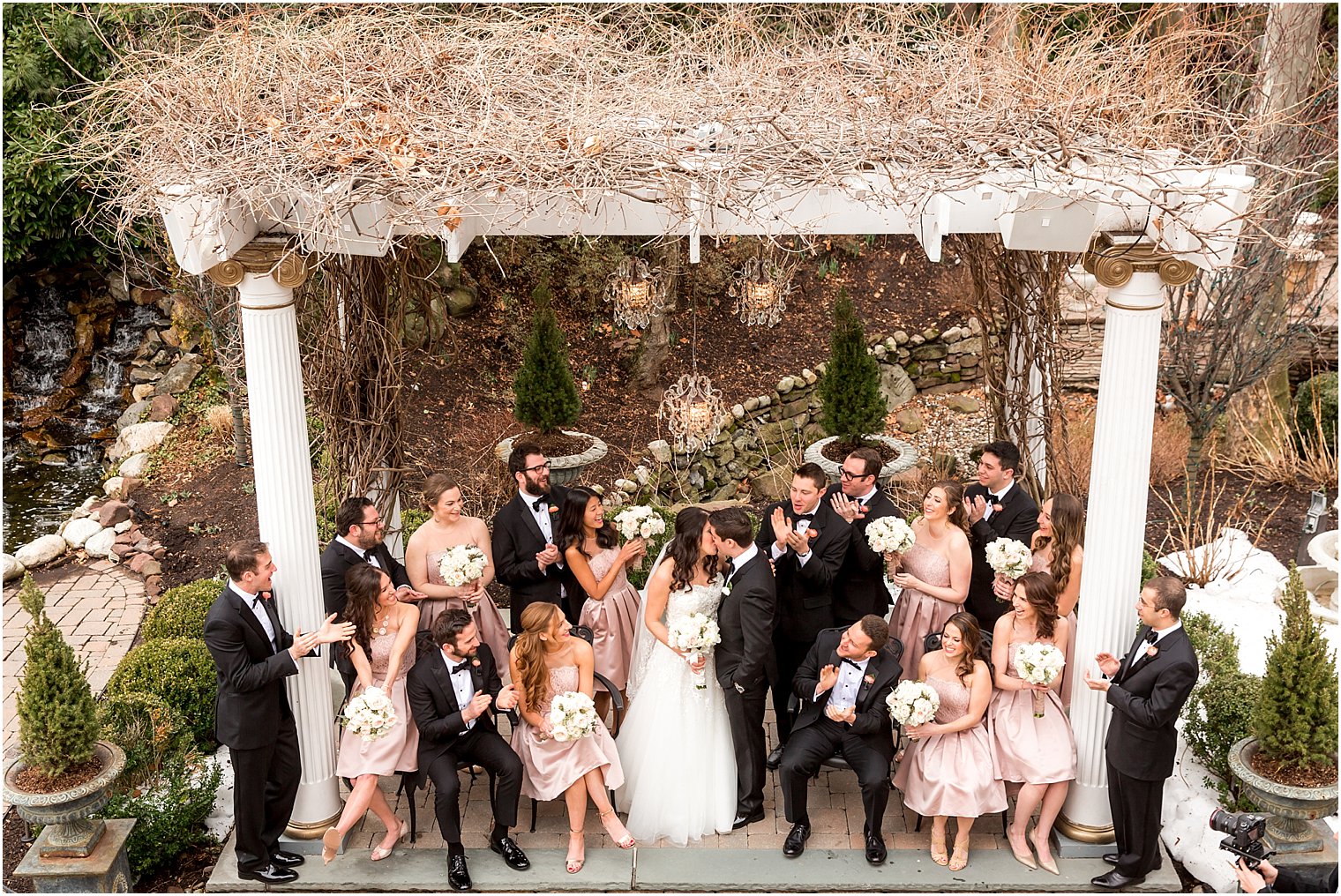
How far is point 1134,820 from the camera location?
6.02 metres

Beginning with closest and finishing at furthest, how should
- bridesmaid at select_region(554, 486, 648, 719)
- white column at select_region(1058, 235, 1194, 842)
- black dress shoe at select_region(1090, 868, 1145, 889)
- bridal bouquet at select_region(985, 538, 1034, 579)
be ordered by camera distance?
white column at select_region(1058, 235, 1194, 842)
black dress shoe at select_region(1090, 868, 1145, 889)
bridal bouquet at select_region(985, 538, 1034, 579)
bridesmaid at select_region(554, 486, 648, 719)

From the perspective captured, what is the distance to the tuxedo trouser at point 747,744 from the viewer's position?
649 cm

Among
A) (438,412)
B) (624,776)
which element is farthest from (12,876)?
(438,412)

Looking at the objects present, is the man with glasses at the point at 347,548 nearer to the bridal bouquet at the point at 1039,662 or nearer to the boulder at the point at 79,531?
the bridal bouquet at the point at 1039,662

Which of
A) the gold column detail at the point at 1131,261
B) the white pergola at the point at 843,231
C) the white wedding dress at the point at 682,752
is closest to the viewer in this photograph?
the white pergola at the point at 843,231

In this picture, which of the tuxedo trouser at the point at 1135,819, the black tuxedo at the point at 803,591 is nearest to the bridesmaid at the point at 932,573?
the black tuxedo at the point at 803,591

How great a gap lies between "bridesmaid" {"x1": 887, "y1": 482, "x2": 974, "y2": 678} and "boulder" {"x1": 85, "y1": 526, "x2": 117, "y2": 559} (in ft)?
24.3

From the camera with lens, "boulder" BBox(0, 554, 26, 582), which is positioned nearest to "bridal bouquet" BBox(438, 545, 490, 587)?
the camera with lens

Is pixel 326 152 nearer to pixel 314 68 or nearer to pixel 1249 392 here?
pixel 314 68

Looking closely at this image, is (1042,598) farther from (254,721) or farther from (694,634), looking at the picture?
(254,721)

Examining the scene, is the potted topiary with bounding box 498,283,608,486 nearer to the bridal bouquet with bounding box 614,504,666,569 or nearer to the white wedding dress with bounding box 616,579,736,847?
the bridal bouquet with bounding box 614,504,666,569

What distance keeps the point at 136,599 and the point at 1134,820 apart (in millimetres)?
7904

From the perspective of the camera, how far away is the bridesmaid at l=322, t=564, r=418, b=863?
6.18m

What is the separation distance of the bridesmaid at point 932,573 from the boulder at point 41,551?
780 centimetres
